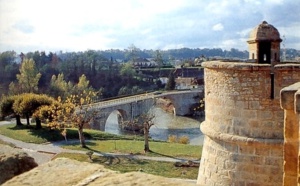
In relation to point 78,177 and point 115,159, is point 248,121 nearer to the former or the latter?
point 78,177

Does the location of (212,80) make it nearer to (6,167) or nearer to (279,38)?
(279,38)

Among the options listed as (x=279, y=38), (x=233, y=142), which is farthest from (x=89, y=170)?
(x=279, y=38)

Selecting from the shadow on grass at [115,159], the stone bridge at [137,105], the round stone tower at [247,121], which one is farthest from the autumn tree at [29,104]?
the round stone tower at [247,121]

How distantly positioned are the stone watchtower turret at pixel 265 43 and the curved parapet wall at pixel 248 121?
129 centimetres

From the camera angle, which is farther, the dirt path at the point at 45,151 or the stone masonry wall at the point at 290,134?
the dirt path at the point at 45,151

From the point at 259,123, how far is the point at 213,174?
1.38 metres

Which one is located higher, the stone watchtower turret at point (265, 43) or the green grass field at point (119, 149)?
the stone watchtower turret at point (265, 43)

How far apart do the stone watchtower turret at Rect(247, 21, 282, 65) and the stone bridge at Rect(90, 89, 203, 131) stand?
31.8m

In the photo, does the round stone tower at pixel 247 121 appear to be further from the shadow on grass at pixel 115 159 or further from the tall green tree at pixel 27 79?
the tall green tree at pixel 27 79

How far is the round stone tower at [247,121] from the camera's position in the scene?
7387 mm

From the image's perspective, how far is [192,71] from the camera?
103500mm

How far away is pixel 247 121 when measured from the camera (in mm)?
7590

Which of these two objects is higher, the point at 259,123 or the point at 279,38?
the point at 279,38

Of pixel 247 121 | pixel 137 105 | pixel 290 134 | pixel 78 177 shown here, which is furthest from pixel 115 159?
pixel 137 105
